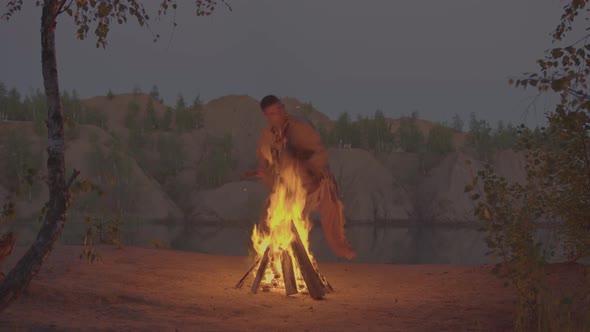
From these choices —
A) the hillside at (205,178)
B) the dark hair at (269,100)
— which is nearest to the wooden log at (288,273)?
the dark hair at (269,100)

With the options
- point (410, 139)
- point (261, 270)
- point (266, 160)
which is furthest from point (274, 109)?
point (410, 139)

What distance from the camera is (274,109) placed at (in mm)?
6652

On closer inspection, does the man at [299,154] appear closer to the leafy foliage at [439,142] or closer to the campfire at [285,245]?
the campfire at [285,245]

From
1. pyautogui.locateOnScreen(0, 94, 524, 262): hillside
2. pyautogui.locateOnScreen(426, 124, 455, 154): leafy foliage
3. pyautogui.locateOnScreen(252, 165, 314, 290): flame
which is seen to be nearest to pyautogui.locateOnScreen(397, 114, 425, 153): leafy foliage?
pyautogui.locateOnScreen(426, 124, 455, 154): leafy foliage

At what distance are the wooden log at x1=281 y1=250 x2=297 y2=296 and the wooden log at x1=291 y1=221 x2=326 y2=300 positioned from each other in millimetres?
91

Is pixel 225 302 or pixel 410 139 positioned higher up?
pixel 410 139

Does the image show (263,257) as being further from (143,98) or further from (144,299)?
(143,98)

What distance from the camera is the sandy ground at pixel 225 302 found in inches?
165

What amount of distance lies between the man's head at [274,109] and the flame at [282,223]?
22.5 inches

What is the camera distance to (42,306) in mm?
4395

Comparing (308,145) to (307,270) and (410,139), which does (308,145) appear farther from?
(410,139)

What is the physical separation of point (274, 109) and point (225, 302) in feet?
7.81

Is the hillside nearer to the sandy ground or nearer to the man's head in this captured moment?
the sandy ground

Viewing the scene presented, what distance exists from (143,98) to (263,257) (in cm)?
4657
